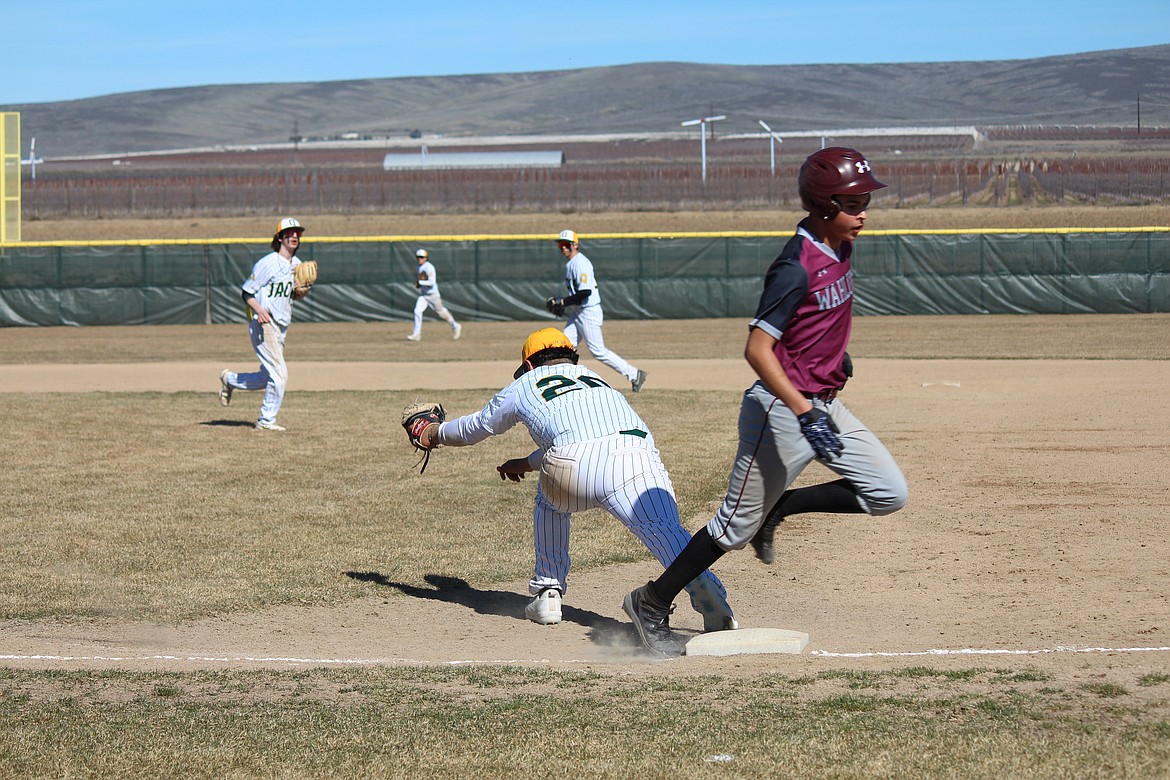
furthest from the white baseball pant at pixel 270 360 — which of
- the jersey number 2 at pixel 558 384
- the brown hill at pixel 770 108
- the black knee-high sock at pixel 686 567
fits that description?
the brown hill at pixel 770 108

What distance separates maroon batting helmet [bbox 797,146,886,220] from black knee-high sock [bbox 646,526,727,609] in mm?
1356

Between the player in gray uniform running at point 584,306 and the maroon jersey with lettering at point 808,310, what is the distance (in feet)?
32.1

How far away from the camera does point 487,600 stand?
6973 millimetres

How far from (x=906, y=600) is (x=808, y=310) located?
228 centimetres

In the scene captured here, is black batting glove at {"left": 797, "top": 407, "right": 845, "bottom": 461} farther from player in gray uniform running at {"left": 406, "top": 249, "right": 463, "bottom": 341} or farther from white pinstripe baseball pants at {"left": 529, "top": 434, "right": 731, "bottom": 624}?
player in gray uniform running at {"left": 406, "top": 249, "right": 463, "bottom": 341}

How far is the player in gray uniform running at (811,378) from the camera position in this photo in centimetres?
486

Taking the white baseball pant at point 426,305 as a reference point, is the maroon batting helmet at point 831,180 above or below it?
above

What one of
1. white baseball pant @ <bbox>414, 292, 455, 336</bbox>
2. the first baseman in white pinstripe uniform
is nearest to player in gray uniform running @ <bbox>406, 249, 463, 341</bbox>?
white baseball pant @ <bbox>414, 292, 455, 336</bbox>

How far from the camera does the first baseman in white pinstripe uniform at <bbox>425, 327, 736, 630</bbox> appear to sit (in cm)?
577

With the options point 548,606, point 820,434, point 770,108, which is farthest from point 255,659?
point 770,108

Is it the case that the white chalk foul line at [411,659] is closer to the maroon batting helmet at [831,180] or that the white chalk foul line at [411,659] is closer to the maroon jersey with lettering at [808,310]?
the maroon jersey with lettering at [808,310]

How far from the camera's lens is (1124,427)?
1178 centimetres

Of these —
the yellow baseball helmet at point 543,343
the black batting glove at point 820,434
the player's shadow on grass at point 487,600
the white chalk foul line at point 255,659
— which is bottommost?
the player's shadow on grass at point 487,600

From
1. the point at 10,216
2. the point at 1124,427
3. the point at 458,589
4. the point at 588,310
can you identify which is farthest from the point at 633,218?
the point at 458,589
